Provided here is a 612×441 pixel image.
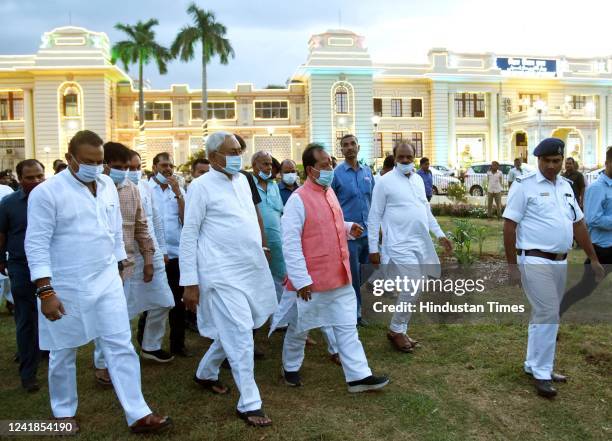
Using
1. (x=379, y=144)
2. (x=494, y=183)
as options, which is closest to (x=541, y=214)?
(x=494, y=183)

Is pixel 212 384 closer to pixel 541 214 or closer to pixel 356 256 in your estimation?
pixel 356 256

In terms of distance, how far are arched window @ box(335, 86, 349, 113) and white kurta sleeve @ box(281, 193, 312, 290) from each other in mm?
36869

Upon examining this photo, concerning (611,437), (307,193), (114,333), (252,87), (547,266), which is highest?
(252,87)

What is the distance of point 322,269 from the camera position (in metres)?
4.26

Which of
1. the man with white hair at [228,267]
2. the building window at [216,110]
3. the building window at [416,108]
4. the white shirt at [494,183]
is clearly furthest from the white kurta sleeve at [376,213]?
the building window at [416,108]

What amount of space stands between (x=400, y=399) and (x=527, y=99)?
45.8m

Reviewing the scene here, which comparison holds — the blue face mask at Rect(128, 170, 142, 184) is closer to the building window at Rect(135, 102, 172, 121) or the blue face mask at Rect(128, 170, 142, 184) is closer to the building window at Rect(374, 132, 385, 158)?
the building window at Rect(135, 102, 172, 121)

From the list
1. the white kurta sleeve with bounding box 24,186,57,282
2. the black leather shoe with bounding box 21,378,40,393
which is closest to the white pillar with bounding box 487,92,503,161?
the black leather shoe with bounding box 21,378,40,393

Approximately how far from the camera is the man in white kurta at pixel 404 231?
5.31 m

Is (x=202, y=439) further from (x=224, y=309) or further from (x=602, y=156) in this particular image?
(x=602, y=156)

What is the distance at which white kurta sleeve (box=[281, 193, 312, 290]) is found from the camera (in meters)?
4.16

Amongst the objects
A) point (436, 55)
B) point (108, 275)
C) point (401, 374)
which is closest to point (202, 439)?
point (108, 275)

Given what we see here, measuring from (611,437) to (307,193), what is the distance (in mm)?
2618

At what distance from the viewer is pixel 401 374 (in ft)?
15.8
